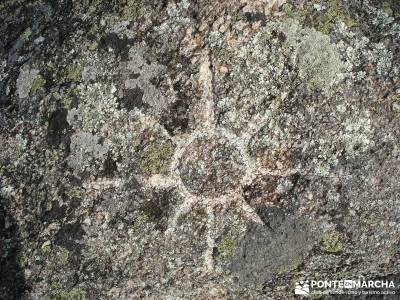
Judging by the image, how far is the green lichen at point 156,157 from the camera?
2.29m

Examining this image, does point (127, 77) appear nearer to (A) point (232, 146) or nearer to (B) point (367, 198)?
(A) point (232, 146)

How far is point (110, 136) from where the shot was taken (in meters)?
2.31

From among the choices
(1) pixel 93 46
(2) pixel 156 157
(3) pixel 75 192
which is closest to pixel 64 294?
(3) pixel 75 192

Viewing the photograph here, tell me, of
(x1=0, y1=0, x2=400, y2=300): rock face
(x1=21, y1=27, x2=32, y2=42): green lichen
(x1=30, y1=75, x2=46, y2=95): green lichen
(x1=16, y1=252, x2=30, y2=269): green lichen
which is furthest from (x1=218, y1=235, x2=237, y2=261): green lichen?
(x1=21, y1=27, x2=32, y2=42): green lichen

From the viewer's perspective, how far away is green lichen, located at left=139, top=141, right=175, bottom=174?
2.29 metres

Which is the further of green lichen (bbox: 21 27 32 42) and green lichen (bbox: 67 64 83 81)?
green lichen (bbox: 21 27 32 42)

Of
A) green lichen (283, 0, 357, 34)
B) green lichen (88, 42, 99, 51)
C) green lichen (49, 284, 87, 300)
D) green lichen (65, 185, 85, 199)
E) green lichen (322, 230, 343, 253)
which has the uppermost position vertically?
green lichen (283, 0, 357, 34)

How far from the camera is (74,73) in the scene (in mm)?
2387

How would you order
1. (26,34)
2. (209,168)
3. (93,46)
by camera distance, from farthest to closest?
(26,34)
(93,46)
(209,168)

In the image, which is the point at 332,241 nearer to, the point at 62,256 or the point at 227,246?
the point at 227,246

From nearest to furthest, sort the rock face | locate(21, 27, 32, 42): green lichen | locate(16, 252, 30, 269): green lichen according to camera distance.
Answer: the rock face
locate(16, 252, 30, 269): green lichen
locate(21, 27, 32, 42): green lichen

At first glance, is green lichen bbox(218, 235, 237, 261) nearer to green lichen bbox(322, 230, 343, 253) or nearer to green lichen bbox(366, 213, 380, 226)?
green lichen bbox(322, 230, 343, 253)

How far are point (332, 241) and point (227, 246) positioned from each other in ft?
1.47

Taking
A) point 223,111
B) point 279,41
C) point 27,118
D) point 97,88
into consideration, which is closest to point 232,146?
point 223,111
